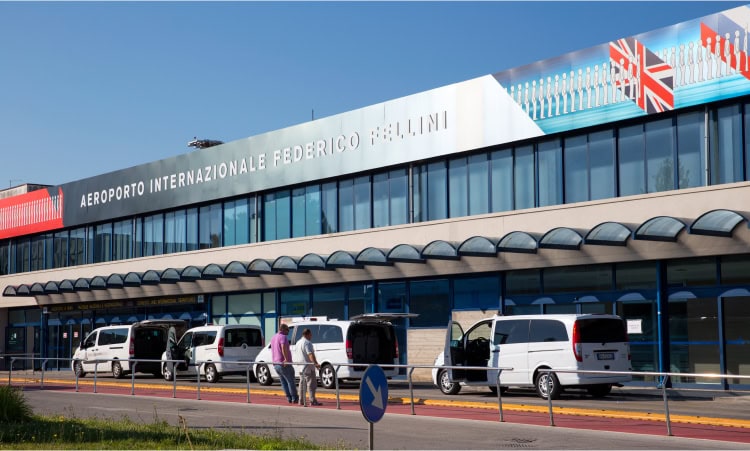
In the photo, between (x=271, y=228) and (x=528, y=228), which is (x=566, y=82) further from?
(x=271, y=228)

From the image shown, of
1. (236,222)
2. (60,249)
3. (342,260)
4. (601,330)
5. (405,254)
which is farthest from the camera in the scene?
(60,249)

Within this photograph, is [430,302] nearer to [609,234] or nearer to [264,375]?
[264,375]

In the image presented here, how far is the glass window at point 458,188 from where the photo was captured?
33000 mm

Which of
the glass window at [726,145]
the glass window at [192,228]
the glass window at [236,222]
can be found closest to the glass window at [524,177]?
the glass window at [726,145]

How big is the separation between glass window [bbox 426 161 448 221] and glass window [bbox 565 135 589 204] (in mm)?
4993

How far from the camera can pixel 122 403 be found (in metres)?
23.9

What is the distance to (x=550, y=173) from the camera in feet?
99.3

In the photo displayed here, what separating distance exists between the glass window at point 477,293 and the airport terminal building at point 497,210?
0.20 feet

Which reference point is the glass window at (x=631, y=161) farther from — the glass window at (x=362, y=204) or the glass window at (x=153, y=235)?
the glass window at (x=153, y=235)

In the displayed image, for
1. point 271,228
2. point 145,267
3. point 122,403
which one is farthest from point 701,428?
point 145,267

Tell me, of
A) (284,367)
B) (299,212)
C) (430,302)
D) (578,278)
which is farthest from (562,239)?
(299,212)

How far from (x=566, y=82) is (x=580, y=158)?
2.18 meters

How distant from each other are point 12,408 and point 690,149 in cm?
1755

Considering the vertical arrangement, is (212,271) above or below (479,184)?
below
